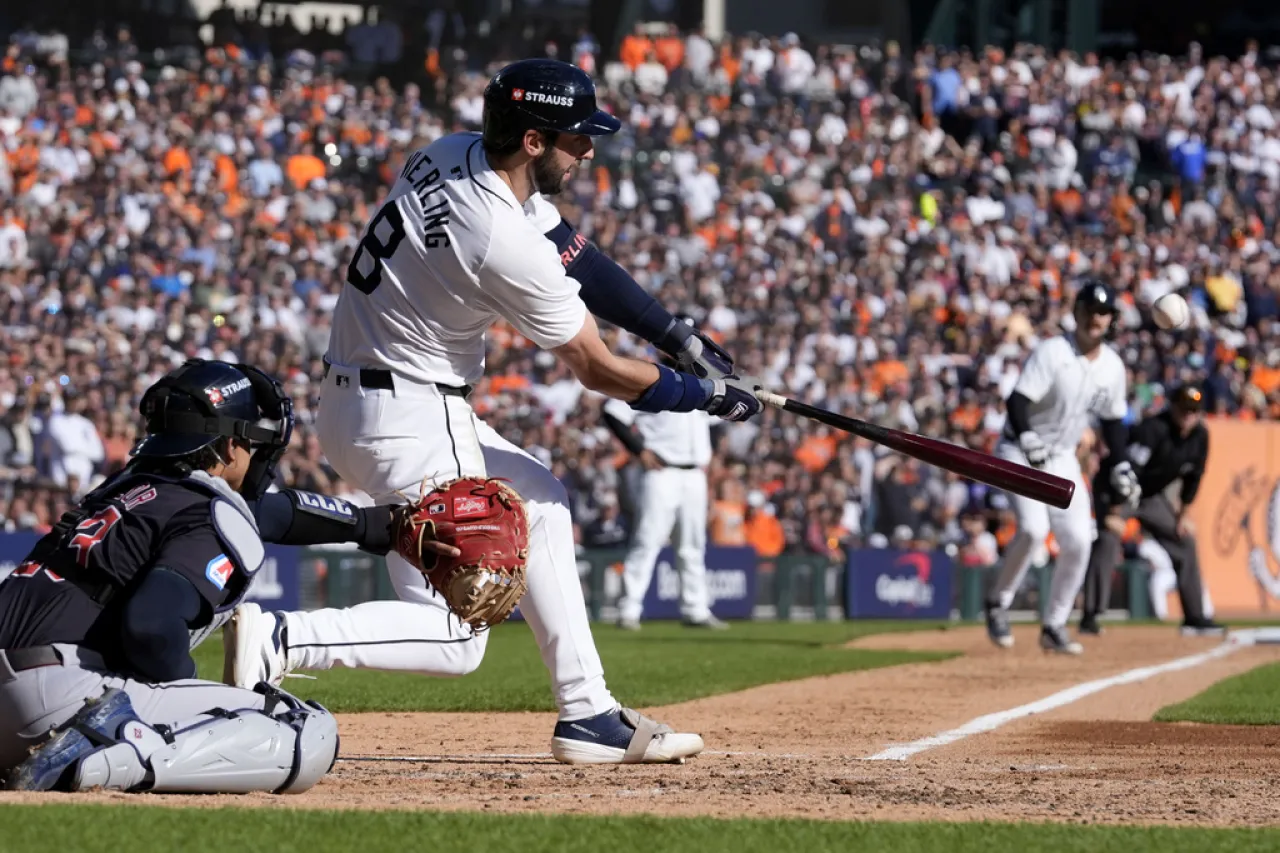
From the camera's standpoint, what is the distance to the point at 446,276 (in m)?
6.07

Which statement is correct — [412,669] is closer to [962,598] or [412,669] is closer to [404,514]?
[404,514]

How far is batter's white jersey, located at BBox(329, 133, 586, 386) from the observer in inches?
237

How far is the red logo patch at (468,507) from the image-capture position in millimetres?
5855

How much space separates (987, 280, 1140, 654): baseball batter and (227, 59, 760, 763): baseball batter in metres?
7.14

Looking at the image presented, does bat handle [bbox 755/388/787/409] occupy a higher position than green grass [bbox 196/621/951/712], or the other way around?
bat handle [bbox 755/388/787/409]

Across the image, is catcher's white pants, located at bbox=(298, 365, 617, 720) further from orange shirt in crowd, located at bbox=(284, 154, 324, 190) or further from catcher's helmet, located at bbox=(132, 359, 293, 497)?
orange shirt in crowd, located at bbox=(284, 154, 324, 190)

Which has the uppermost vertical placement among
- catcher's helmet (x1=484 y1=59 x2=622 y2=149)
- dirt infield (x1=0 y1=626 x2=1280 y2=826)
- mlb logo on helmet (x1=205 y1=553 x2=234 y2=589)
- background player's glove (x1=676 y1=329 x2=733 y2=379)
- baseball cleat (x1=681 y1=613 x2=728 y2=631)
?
catcher's helmet (x1=484 y1=59 x2=622 y2=149)

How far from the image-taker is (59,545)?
5297 millimetres

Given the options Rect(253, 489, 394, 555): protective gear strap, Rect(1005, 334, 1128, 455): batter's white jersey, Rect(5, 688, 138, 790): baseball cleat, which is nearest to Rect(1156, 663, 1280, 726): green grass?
Rect(1005, 334, 1128, 455): batter's white jersey

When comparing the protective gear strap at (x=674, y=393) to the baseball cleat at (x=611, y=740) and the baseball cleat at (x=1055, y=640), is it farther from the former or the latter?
the baseball cleat at (x=1055, y=640)

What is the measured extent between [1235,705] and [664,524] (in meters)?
7.50

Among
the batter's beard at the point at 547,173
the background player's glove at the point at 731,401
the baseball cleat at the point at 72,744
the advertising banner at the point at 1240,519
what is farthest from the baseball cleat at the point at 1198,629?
the baseball cleat at the point at 72,744

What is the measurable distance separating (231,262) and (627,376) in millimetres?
16621

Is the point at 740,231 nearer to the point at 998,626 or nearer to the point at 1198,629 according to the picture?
the point at 1198,629
